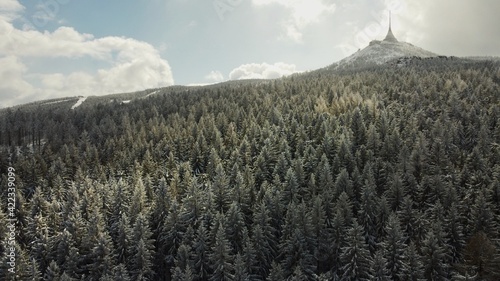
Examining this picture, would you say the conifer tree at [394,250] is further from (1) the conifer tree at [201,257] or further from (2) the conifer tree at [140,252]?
(2) the conifer tree at [140,252]

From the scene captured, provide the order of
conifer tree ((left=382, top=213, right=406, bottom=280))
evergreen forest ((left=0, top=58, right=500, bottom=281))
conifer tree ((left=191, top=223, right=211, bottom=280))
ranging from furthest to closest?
1. conifer tree ((left=191, top=223, right=211, bottom=280))
2. evergreen forest ((left=0, top=58, right=500, bottom=281))
3. conifer tree ((left=382, top=213, right=406, bottom=280))

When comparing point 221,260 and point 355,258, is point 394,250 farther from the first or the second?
point 221,260

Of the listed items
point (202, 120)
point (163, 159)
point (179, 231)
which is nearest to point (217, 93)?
point (202, 120)

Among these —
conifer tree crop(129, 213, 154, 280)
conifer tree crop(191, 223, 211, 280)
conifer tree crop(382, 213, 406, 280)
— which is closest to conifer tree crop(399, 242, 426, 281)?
→ conifer tree crop(382, 213, 406, 280)

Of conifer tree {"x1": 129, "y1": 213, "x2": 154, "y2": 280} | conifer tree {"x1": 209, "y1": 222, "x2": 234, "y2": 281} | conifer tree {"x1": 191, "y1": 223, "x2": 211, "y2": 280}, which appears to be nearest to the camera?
conifer tree {"x1": 209, "y1": 222, "x2": 234, "y2": 281}

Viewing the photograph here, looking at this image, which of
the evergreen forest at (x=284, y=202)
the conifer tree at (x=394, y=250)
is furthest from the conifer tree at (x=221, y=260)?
the conifer tree at (x=394, y=250)

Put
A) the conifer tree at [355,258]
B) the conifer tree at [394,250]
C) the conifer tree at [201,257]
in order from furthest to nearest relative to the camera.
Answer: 1. the conifer tree at [201,257]
2. the conifer tree at [355,258]
3. the conifer tree at [394,250]

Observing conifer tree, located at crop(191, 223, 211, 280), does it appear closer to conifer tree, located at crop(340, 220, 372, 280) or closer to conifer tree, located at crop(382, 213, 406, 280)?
conifer tree, located at crop(340, 220, 372, 280)

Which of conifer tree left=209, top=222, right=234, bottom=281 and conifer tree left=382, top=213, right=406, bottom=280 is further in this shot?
conifer tree left=209, top=222, right=234, bottom=281

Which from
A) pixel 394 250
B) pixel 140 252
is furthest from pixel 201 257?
pixel 394 250

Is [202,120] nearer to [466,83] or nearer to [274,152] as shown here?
[274,152]
